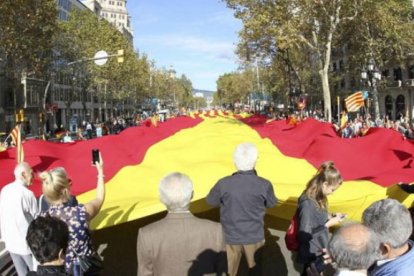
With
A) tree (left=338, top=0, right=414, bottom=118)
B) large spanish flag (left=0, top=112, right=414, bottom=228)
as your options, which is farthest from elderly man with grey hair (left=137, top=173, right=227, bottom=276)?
tree (left=338, top=0, right=414, bottom=118)

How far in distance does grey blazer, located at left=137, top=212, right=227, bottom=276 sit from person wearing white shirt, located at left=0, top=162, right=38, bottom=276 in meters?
2.04

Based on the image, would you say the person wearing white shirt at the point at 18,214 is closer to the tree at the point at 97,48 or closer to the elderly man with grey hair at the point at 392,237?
the elderly man with grey hair at the point at 392,237

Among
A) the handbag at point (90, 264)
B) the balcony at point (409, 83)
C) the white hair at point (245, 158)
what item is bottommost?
the handbag at point (90, 264)

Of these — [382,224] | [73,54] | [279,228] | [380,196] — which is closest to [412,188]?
[380,196]

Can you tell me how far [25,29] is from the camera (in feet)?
111

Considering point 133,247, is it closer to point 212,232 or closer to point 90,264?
point 90,264

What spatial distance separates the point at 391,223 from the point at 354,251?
0.54 m

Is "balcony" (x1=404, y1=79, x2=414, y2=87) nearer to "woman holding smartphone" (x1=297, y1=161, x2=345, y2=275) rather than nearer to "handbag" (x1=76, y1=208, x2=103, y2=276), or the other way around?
"woman holding smartphone" (x1=297, y1=161, x2=345, y2=275)

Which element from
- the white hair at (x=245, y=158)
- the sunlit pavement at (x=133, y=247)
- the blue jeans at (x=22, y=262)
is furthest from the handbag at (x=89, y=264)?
the sunlit pavement at (x=133, y=247)

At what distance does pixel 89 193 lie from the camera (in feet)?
25.0

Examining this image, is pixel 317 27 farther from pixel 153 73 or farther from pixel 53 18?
pixel 153 73

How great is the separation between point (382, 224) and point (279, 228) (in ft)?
11.5

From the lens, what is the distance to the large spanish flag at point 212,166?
6.30 meters

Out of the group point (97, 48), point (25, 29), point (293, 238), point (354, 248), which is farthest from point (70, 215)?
point (97, 48)
